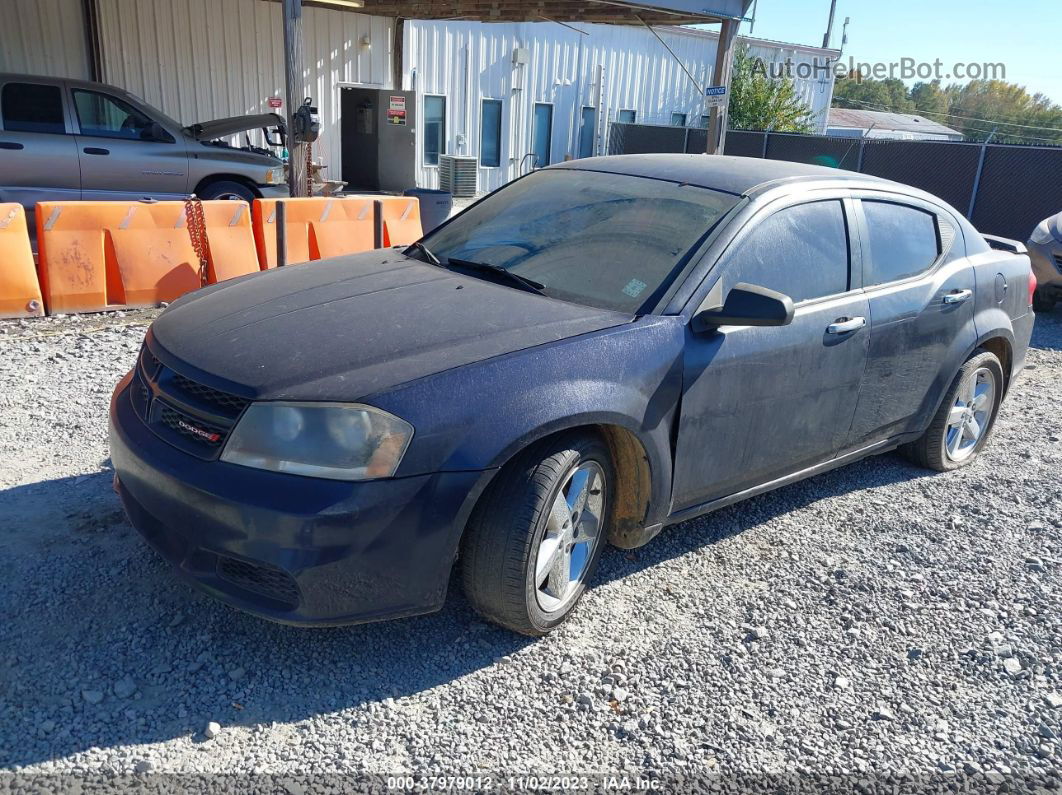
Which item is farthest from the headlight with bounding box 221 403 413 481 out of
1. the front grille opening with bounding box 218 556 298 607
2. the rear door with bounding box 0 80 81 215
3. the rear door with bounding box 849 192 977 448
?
the rear door with bounding box 0 80 81 215

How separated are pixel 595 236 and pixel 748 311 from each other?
0.79 m

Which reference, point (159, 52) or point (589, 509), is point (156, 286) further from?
point (159, 52)

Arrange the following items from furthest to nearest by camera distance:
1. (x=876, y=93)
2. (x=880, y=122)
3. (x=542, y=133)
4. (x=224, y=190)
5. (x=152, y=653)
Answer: (x=876, y=93) → (x=880, y=122) → (x=542, y=133) → (x=224, y=190) → (x=152, y=653)

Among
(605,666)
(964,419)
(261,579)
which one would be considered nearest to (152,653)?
(261,579)

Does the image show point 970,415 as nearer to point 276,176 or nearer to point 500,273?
point 500,273

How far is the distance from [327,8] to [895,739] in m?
15.4

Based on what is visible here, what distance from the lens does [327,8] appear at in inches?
599

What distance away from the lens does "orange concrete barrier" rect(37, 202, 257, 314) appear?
691 cm

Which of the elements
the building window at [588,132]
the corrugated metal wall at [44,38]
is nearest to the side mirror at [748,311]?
the corrugated metal wall at [44,38]

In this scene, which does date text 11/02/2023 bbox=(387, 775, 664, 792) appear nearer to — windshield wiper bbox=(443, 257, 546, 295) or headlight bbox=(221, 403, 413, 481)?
headlight bbox=(221, 403, 413, 481)

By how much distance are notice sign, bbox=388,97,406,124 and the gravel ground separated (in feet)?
43.9

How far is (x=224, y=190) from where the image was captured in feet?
35.9

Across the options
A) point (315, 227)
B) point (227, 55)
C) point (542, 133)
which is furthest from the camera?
point (542, 133)

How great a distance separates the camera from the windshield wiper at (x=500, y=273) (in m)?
3.50
